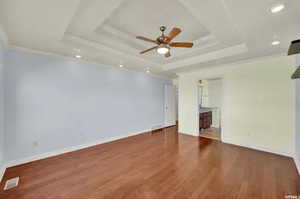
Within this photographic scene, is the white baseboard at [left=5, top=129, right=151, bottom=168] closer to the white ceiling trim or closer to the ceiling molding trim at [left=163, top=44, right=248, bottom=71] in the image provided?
the white ceiling trim

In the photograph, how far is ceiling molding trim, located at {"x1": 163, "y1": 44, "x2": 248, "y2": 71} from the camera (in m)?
3.04

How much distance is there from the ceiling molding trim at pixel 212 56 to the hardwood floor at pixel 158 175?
2.58 meters

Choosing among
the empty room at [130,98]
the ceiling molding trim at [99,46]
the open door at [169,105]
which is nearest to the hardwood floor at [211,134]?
the empty room at [130,98]

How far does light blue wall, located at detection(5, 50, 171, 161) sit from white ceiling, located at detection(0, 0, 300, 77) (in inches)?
19.4

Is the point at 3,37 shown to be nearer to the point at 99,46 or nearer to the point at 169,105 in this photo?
the point at 99,46

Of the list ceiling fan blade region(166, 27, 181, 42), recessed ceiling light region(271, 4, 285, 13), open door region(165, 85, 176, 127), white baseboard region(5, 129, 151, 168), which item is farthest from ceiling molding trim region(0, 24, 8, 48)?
open door region(165, 85, 176, 127)

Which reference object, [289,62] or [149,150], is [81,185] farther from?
[289,62]

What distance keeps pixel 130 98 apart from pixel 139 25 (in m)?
2.87

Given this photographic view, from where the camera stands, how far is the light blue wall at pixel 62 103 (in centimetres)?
273

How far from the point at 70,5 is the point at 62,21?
460 millimetres

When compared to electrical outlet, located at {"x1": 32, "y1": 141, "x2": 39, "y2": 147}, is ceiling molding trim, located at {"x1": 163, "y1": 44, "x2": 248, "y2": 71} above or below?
above

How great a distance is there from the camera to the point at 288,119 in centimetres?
311

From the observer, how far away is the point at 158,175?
2367mm

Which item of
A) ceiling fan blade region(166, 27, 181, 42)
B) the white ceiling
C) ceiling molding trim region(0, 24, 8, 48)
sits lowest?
ceiling fan blade region(166, 27, 181, 42)
